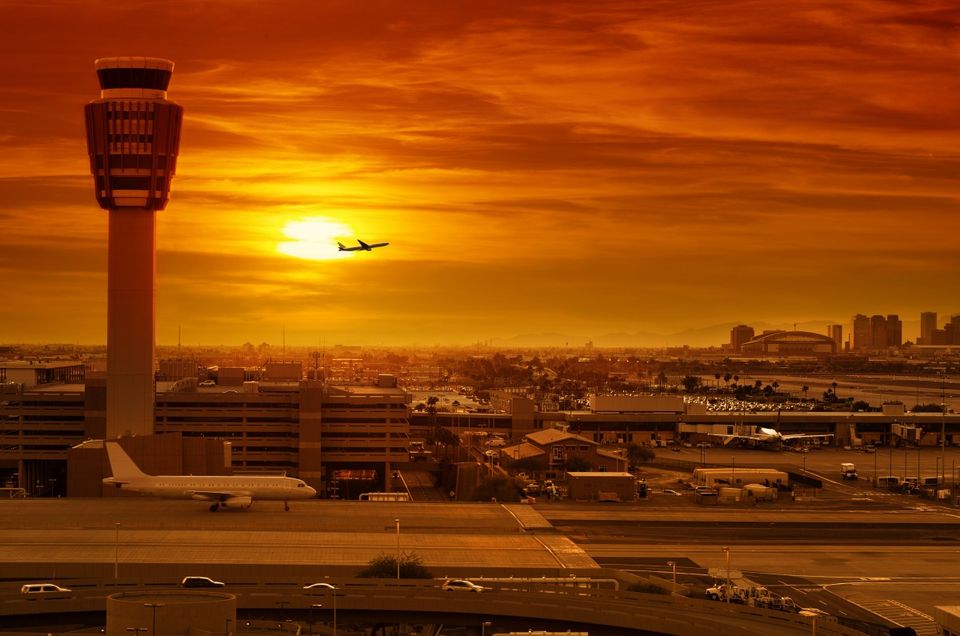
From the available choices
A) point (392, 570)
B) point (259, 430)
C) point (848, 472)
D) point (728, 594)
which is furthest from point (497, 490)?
point (728, 594)

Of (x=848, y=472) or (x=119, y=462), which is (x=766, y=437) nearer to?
(x=848, y=472)

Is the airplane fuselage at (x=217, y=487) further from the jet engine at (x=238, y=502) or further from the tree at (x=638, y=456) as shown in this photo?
the tree at (x=638, y=456)

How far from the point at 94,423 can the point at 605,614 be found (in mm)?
74570

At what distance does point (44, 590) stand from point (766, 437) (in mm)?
101468

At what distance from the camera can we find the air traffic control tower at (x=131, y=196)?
100688mm

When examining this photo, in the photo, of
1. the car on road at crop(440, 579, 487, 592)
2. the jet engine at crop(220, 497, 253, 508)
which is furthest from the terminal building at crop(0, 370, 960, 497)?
the car on road at crop(440, 579, 487, 592)

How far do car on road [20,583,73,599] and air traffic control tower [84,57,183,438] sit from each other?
55645 millimetres

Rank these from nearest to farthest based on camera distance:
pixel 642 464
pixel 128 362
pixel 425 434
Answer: pixel 128 362 → pixel 642 464 → pixel 425 434

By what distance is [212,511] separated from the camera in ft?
239

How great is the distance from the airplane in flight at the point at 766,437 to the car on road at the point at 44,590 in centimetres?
9741

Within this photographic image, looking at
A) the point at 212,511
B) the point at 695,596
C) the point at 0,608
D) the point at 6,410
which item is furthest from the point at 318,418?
the point at 0,608

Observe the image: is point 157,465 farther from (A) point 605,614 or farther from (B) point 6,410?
(A) point 605,614

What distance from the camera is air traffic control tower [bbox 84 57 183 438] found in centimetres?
10069

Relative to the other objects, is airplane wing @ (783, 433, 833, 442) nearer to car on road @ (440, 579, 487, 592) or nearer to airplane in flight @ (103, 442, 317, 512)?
airplane in flight @ (103, 442, 317, 512)
